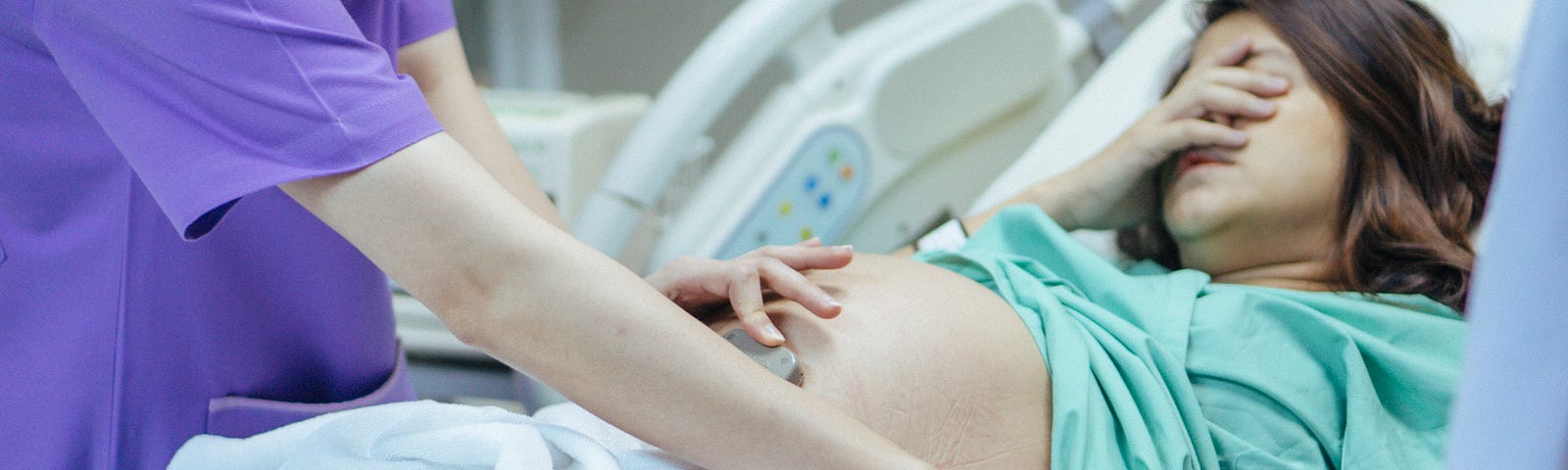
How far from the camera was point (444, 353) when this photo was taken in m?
1.93

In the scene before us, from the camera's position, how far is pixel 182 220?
0.73 metres

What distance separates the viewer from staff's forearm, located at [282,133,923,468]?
2.37ft

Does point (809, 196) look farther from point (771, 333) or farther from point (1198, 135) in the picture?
point (771, 333)

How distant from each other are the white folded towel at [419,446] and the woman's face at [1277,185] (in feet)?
2.50

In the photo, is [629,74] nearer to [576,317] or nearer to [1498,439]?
[576,317]

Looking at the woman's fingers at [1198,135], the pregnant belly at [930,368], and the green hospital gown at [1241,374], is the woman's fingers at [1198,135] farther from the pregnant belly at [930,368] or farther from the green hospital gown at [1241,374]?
the pregnant belly at [930,368]

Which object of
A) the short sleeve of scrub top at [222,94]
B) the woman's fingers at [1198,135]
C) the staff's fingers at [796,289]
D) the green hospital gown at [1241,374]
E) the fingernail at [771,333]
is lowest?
the green hospital gown at [1241,374]

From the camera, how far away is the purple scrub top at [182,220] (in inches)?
27.4

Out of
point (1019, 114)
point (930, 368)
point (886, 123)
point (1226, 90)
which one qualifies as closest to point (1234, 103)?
point (1226, 90)

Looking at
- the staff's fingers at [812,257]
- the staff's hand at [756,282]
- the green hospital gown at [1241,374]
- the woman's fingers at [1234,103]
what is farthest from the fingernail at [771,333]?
the woman's fingers at [1234,103]

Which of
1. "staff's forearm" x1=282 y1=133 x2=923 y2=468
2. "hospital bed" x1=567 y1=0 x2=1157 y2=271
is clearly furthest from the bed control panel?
"staff's forearm" x1=282 y1=133 x2=923 y2=468

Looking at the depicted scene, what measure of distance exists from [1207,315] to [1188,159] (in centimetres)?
27

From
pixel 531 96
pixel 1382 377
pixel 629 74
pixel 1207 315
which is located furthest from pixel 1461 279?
pixel 629 74

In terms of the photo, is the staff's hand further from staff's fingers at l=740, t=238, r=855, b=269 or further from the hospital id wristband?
the hospital id wristband
